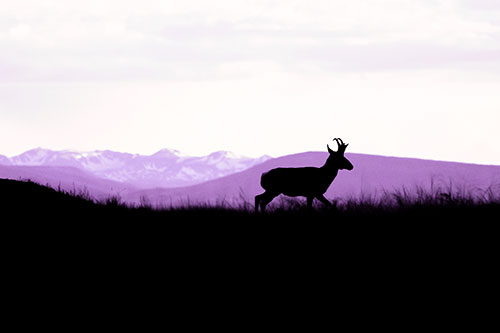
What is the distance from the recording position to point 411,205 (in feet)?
34.1

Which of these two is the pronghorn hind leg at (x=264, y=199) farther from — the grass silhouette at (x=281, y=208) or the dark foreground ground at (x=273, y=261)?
the dark foreground ground at (x=273, y=261)

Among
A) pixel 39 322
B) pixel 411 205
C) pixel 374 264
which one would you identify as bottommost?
pixel 39 322

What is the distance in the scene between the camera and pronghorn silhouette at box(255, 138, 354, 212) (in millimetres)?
11320

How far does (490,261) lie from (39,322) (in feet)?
16.0

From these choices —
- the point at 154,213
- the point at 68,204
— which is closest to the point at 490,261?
the point at 154,213

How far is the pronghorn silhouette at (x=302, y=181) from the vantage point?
37.1 feet

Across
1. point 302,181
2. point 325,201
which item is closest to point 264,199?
point 302,181

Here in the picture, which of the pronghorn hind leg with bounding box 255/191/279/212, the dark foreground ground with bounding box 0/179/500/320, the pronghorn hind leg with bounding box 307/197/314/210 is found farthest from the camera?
the pronghorn hind leg with bounding box 255/191/279/212

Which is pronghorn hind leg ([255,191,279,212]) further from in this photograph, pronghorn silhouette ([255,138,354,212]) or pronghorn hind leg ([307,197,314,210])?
pronghorn hind leg ([307,197,314,210])

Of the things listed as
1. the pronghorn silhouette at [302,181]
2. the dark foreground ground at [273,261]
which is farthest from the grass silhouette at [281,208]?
the pronghorn silhouette at [302,181]

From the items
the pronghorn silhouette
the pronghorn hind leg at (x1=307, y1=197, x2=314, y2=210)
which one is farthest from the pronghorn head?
the pronghorn hind leg at (x1=307, y1=197, x2=314, y2=210)

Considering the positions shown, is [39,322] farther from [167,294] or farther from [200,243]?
[200,243]

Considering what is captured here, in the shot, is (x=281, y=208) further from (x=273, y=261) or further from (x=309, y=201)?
(x=273, y=261)

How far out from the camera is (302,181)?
11.5m
